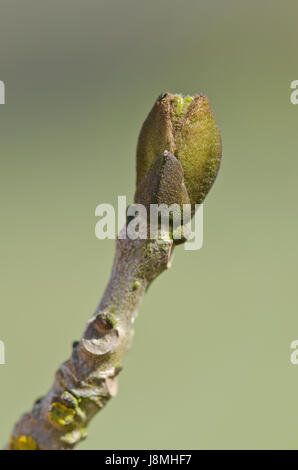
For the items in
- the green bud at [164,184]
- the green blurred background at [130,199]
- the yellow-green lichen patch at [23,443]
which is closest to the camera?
the green bud at [164,184]

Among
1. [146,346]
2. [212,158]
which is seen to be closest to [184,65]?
[146,346]

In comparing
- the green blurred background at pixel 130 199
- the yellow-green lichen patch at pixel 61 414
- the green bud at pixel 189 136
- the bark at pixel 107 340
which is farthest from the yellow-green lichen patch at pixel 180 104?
the green blurred background at pixel 130 199

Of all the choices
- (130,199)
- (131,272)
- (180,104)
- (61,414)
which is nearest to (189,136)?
(180,104)

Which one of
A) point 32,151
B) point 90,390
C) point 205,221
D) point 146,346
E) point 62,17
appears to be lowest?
point 90,390

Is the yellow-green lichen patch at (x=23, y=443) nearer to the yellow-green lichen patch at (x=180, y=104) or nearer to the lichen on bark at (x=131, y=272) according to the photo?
the lichen on bark at (x=131, y=272)

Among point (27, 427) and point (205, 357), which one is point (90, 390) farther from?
point (205, 357)

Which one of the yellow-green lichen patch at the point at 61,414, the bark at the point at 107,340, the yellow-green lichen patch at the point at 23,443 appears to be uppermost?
the bark at the point at 107,340

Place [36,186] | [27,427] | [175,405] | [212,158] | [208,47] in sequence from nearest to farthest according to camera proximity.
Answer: [212,158]
[27,427]
[175,405]
[36,186]
[208,47]
